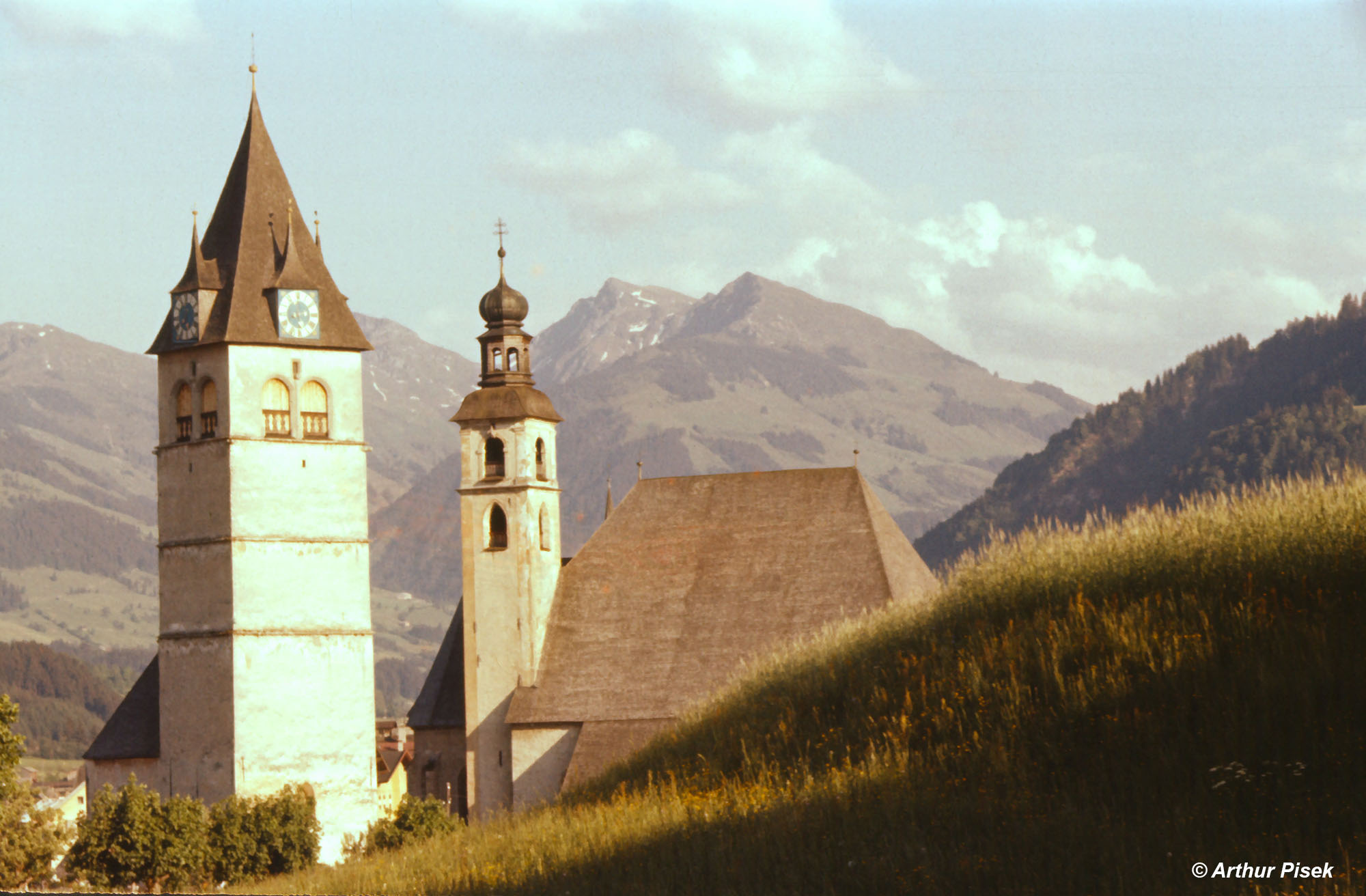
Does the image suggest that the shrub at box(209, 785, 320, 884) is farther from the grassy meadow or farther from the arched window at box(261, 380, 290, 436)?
the grassy meadow

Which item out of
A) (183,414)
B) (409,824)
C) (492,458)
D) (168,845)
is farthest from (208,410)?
(409,824)

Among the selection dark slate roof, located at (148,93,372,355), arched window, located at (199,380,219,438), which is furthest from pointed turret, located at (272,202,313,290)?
arched window, located at (199,380,219,438)

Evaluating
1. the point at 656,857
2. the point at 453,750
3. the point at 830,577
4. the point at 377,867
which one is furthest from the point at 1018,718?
the point at 453,750

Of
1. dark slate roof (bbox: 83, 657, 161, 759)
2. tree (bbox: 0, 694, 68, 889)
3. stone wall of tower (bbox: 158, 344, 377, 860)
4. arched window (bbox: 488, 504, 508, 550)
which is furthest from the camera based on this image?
dark slate roof (bbox: 83, 657, 161, 759)

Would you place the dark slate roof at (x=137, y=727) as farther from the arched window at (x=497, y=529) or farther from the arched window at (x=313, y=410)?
the arched window at (x=497, y=529)

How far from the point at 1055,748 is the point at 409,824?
116 feet

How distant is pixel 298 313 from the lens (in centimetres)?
7569

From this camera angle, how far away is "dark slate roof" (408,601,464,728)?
6788 centimetres

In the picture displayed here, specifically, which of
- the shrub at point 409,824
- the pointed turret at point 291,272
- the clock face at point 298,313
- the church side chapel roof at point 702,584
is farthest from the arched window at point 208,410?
the shrub at point 409,824

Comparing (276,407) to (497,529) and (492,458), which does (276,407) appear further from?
(497,529)

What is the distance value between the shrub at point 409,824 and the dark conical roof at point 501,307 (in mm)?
17905

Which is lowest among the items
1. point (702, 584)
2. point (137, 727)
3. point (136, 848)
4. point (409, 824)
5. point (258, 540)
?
point (136, 848)

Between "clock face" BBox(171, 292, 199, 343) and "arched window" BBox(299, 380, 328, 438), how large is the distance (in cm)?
459

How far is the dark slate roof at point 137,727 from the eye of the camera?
2886 inches
